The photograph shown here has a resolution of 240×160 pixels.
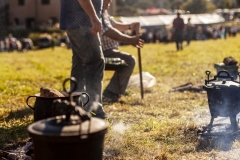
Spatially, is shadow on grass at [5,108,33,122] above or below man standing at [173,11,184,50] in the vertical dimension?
above

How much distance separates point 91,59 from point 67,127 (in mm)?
2854

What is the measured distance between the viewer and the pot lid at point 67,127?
306 centimetres

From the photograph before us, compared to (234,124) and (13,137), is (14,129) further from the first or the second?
(234,124)

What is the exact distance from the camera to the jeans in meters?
7.77

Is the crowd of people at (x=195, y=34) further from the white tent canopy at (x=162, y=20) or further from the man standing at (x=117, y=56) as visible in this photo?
the man standing at (x=117, y=56)

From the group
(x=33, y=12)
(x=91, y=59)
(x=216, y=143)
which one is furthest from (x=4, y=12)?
(x=216, y=143)

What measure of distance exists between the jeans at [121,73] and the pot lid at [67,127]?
4.53 meters

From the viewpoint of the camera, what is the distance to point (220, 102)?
5035 mm

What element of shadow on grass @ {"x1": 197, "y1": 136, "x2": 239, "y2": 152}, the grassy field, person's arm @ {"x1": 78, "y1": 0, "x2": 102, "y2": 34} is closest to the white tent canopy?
the grassy field

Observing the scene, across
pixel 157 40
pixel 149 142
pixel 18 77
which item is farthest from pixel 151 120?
pixel 157 40

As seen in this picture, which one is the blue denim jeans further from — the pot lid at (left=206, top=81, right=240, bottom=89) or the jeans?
the jeans

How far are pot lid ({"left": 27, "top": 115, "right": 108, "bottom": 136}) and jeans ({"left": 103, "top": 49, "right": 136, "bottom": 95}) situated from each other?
4530 millimetres

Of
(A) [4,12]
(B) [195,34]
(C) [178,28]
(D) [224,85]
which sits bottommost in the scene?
(B) [195,34]

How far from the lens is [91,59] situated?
5895 mm
